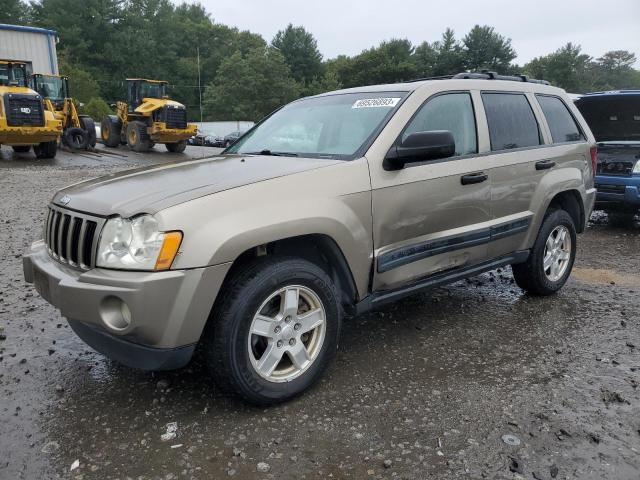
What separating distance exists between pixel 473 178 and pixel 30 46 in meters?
30.0

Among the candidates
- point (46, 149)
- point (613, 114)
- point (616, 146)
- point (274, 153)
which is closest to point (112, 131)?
point (46, 149)

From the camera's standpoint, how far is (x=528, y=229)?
428cm

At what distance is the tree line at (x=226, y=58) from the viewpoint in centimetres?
5694

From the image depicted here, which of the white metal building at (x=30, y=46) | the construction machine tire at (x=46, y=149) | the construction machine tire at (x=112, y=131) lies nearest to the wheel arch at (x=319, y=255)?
the construction machine tire at (x=46, y=149)

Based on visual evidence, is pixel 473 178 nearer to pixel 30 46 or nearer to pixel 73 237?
pixel 73 237

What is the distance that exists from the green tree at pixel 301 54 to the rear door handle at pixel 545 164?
7410cm

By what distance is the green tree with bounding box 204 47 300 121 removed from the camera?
5603cm

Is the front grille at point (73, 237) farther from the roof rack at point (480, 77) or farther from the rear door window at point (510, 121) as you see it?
the rear door window at point (510, 121)

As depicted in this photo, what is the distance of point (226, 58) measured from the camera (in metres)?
60.9

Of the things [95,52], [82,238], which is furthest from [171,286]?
[95,52]

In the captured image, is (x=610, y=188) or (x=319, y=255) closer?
(x=319, y=255)

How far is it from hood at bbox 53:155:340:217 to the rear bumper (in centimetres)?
571

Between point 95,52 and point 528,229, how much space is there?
68.5 meters

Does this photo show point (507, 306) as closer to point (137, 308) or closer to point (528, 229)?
point (528, 229)
